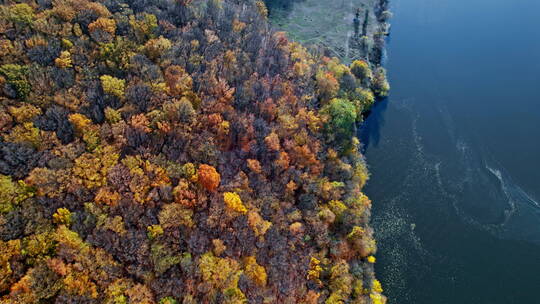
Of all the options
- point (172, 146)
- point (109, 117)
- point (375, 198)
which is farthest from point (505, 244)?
point (109, 117)

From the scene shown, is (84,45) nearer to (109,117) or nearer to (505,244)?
(109,117)


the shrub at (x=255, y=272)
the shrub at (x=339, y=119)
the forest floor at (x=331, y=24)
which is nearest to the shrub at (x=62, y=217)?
the shrub at (x=255, y=272)

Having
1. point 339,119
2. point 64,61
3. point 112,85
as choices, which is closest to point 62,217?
point 112,85

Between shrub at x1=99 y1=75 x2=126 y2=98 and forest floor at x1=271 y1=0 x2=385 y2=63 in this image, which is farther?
forest floor at x1=271 y1=0 x2=385 y2=63

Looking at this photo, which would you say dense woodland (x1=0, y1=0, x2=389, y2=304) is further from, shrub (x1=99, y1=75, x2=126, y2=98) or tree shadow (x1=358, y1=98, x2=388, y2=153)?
tree shadow (x1=358, y1=98, x2=388, y2=153)

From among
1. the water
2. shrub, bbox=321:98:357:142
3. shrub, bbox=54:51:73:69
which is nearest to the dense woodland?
shrub, bbox=54:51:73:69

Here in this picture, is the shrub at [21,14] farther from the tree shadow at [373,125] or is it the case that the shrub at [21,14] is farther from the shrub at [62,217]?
the tree shadow at [373,125]

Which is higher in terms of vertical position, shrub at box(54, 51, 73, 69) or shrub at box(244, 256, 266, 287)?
shrub at box(54, 51, 73, 69)
